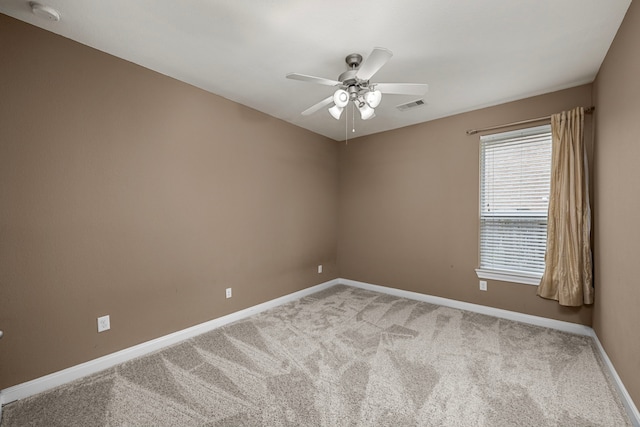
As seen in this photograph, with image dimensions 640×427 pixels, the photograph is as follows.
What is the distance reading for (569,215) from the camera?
2812 millimetres

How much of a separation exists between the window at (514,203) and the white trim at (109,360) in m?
3.08

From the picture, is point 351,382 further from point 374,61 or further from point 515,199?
point 515,199

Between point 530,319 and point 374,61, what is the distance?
3.31 m

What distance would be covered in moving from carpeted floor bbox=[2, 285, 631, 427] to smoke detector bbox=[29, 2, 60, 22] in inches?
103

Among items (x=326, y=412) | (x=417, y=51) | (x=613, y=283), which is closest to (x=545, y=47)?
(x=417, y=51)

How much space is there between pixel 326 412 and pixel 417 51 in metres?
2.80

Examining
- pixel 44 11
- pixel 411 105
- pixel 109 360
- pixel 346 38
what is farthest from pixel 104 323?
pixel 411 105

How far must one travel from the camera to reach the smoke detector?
5.81 feet

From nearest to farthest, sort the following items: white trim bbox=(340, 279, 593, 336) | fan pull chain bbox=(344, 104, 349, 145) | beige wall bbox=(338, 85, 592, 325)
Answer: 1. white trim bbox=(340, 279, 593, 336)
2. beige wall bbox=(338, 85, 592, 325)
3. fan pull chain bbox=(344, 104, 349, 145)

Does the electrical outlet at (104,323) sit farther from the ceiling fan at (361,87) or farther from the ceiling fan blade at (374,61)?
the ceiling fan blade at (374,61)

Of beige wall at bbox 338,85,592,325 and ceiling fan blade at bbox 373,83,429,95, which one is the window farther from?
ceiling fan blade at bbox 373,83,429,95

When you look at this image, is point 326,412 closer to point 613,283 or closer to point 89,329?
point 89,329

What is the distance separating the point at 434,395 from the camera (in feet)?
6.36

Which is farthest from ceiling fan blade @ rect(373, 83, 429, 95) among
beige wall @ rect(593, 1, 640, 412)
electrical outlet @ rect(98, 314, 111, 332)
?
electrical outlet @ rect(98, 314, 111, 332)
